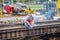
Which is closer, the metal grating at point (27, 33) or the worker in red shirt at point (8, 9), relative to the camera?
the metal grating at point (27, 33)

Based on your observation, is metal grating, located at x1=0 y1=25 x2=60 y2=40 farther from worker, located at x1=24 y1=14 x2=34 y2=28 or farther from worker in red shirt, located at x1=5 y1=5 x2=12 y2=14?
worker in red shirt, located at x1=5 y1=5 x2=12 y2=14

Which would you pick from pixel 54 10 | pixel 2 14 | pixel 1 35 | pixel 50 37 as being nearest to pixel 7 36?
pixel 1 35

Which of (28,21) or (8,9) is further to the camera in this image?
(8,9)

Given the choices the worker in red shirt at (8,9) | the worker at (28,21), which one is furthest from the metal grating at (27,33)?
the worker in red shirt at (8,9)

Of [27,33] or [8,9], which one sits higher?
[8,9]

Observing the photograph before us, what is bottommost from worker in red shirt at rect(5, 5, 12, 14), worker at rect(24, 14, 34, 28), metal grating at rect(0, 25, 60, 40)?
metal grating at rect(0, 25, 60, 40)

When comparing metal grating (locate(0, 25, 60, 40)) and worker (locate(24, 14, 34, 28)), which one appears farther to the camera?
worker (locate(24, 14, 34, 28))

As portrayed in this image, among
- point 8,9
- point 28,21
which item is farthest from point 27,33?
point 8,9

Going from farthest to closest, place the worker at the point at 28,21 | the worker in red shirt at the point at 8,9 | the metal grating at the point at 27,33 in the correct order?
the worker in red shirt at the point at 8,9
the worker at the point at 28,21
the metal grating at the point at 27,33

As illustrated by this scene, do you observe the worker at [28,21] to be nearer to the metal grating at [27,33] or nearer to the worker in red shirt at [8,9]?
the metal grating at [27,33]

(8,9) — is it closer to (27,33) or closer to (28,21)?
(27,33)

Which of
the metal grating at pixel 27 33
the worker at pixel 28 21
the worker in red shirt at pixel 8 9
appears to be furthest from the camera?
the worker in red shirt at pixel 8 9

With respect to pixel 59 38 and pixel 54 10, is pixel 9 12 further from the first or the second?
pixel 59 38

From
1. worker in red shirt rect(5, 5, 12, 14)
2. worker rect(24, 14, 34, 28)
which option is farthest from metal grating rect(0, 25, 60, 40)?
worker in red shirt rect(5, 5, 12, 14)
